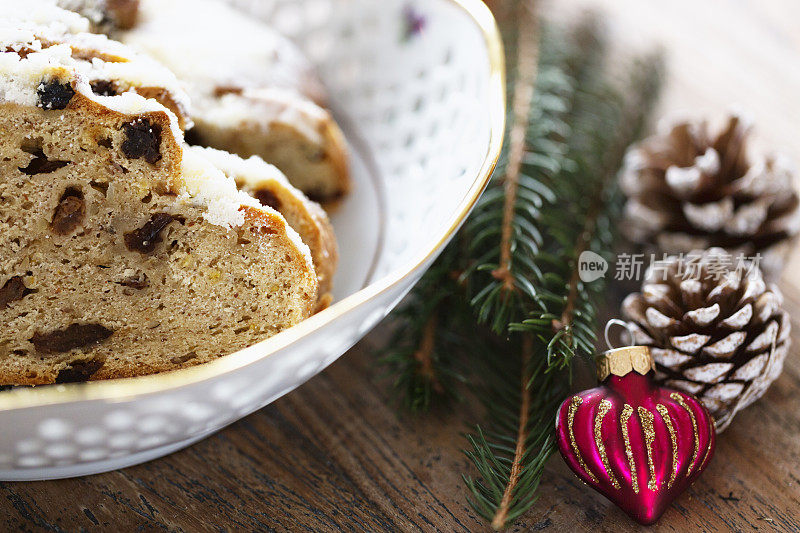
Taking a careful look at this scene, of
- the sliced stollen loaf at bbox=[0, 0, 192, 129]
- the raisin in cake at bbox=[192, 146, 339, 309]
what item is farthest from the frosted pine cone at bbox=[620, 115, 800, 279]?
the sliced stollen loaf at bbox=[0, 0, 192, 129]

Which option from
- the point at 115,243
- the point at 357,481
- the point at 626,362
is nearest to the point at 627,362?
the point at 626,362

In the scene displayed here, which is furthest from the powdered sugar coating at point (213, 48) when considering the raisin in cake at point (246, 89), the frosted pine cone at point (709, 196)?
the frosted pine cone at point (709, 196)

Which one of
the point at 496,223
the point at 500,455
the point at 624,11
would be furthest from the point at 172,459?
the point at 624,11

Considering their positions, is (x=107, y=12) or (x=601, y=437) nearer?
(x=601, y=437)

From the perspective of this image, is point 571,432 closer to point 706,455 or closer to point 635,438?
point 635,438

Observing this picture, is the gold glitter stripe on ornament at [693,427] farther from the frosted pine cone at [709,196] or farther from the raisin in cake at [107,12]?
the raisin in cake at [107,12]

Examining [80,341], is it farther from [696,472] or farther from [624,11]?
[624,11]

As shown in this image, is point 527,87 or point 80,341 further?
point 527,87
